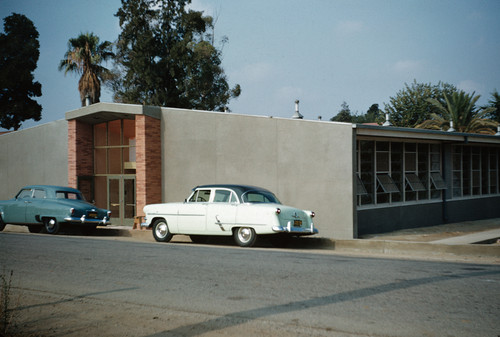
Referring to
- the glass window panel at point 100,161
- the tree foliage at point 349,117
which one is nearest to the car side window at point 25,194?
the glass window panel at point 100,161

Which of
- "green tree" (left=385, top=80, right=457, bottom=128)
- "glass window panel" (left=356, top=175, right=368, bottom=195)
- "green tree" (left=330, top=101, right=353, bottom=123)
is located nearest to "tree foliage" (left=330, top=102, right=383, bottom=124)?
"green tree" (left=330, top=101, right=353, bottom=123)

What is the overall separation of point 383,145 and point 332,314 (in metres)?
14.5

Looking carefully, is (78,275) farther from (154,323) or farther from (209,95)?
(209,95)

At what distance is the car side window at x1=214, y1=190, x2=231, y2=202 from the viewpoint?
44.8 feet

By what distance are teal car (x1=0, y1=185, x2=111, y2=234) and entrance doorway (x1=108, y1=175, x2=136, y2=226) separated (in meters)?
3.36

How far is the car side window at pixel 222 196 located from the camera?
1365cm

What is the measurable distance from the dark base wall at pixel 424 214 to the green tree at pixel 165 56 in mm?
23594

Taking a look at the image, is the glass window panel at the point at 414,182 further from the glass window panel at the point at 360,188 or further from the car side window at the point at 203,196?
the car side window at the point at 203,196

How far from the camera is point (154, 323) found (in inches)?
225

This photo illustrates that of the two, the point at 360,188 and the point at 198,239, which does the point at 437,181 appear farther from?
the point at 198,239

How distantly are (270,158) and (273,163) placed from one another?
21cm

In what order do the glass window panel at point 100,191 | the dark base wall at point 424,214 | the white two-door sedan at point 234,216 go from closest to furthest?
the white two-door sedan at point 234,216 → the dark base wall at point 424,214 → the glass window panel at point 100,191

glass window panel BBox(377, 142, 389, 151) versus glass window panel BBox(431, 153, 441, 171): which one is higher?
glass window panel BBox(377, 142, 389, 151)

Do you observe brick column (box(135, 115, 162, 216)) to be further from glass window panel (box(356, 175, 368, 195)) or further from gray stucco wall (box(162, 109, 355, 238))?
glass window panel (box(356, 175, 368, 195))
